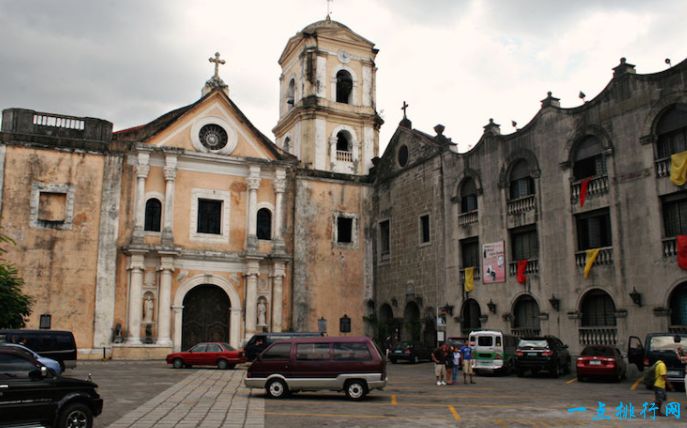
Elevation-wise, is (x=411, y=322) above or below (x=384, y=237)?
below

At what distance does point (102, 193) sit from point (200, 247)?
5.38 metres

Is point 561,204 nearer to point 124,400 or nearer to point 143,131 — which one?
point 124,400

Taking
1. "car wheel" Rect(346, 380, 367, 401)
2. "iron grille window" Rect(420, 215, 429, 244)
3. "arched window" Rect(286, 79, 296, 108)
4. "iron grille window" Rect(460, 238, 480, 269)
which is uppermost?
"arched window" Rect(286, 79, 296, 108)

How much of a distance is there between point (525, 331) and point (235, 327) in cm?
1455

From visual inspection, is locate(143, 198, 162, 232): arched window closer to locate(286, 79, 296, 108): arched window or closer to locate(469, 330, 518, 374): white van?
locate(286, 79, 296, 108): arched window

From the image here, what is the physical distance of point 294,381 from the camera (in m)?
16.6

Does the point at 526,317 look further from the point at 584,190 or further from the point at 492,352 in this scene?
the point at 584,190

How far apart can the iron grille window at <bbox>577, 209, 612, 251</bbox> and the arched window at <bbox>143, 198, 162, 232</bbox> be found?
1983cm

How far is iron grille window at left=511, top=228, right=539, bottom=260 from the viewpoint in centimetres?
2689

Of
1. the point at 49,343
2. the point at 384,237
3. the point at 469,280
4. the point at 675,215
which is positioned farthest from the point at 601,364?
the point at 49,343

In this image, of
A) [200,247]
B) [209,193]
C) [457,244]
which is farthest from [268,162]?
[457,244]

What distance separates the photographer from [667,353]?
18812mm

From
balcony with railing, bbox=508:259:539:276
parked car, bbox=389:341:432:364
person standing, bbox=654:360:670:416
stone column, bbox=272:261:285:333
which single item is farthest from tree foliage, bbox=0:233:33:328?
person standing, bbox=654:360:670:416

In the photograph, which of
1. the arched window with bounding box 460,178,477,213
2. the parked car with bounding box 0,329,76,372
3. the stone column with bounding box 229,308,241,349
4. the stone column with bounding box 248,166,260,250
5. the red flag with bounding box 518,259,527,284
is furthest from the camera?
the stone column with bounding box 248,166,260,250
